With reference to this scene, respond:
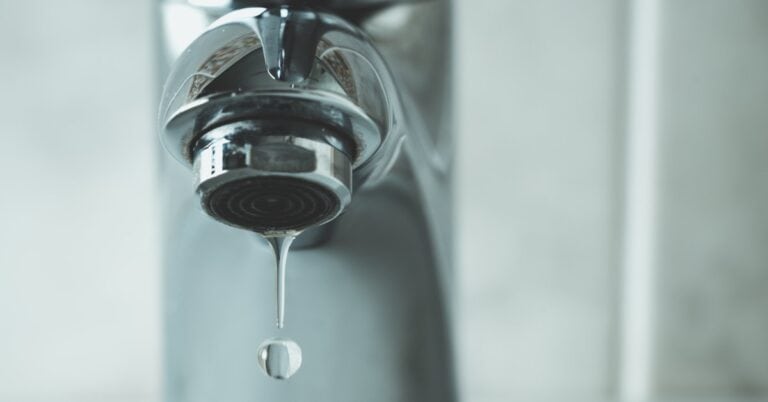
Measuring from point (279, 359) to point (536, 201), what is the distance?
27 centimetres

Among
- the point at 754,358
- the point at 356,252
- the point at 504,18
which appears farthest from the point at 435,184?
the point at 754,358

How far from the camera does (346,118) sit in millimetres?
215

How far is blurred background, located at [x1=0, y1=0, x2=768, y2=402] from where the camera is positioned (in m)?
0.48

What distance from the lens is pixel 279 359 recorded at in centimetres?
27

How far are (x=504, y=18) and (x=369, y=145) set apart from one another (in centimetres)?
29

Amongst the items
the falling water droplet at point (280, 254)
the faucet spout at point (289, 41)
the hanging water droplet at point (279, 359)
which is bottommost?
the hanging water droplet at point (279, 359)

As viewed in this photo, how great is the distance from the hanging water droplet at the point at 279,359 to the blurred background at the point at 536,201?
0.71ft

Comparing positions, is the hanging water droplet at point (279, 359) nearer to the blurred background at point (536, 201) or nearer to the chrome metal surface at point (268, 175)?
the chrome metal surface at point (268, 175)

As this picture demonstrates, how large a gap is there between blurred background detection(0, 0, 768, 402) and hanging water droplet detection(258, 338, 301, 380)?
218 mm

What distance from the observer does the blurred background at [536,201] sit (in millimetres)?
476

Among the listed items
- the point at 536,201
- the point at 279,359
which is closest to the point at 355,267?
the point at 279,359

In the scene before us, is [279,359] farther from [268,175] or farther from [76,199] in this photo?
[76,199]

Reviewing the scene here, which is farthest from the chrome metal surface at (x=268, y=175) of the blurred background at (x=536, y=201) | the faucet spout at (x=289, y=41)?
the blurred background at (x=536, y=201)

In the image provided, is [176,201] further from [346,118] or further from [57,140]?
[57,140]
